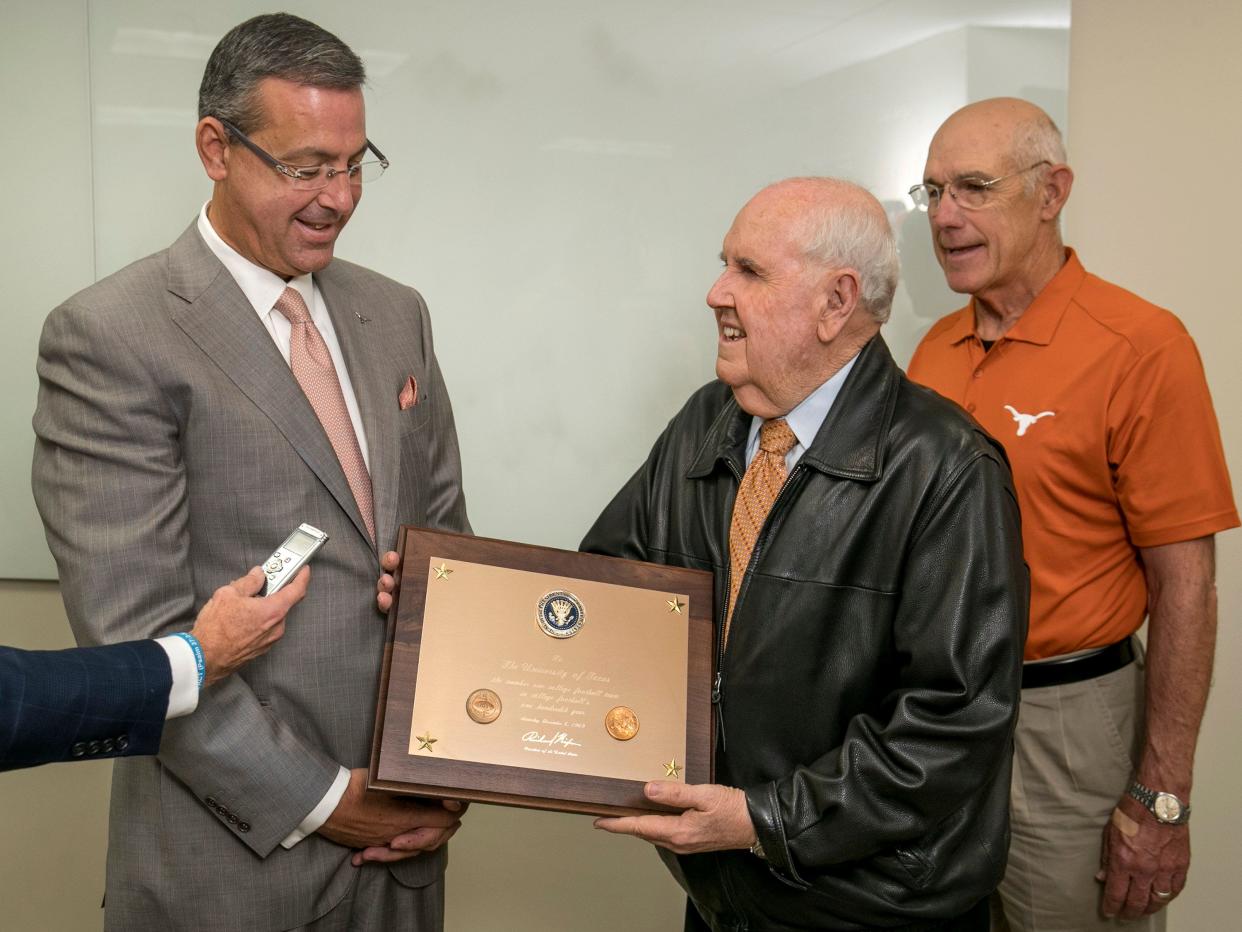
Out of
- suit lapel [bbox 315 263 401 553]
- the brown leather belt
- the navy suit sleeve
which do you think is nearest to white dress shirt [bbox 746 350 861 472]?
suit lapel [bbox 315 263 401 553]

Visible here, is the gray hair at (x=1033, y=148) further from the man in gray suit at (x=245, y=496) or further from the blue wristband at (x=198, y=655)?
the blue wristband at (x=198, y=655)

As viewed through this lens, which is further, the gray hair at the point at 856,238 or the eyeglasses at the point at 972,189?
the eyeglasses at the point at 972,189

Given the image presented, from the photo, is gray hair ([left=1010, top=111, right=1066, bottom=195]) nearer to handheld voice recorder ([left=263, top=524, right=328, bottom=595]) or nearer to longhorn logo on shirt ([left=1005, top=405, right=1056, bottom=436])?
longhorn logo on shirt ([left=1005, top=405, right=1056, bottom=436])

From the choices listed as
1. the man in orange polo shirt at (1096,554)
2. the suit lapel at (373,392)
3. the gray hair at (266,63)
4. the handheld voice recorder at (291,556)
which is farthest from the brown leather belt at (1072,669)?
the gray hair at (266,63)

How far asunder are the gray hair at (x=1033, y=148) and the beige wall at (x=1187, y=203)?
776mm

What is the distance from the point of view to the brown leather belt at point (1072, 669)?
230 cm

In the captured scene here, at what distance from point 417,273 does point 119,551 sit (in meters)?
1.29

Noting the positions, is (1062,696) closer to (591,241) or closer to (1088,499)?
(1088,499)

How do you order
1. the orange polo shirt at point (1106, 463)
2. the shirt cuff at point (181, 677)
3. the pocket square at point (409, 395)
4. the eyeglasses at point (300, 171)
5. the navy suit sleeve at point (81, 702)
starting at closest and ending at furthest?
the navy suit sleeve at point (81, 702), the shirt cuff at point (181, 677), the eyeglasses at point (300, 171), the pocket square at point (409, 395), the orange polo shirt at point (1106, 463)

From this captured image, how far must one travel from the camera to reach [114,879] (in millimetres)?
1865

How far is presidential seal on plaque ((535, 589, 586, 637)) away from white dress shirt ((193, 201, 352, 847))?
0.40 m

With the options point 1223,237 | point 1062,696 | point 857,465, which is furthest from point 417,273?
point 1223,237
